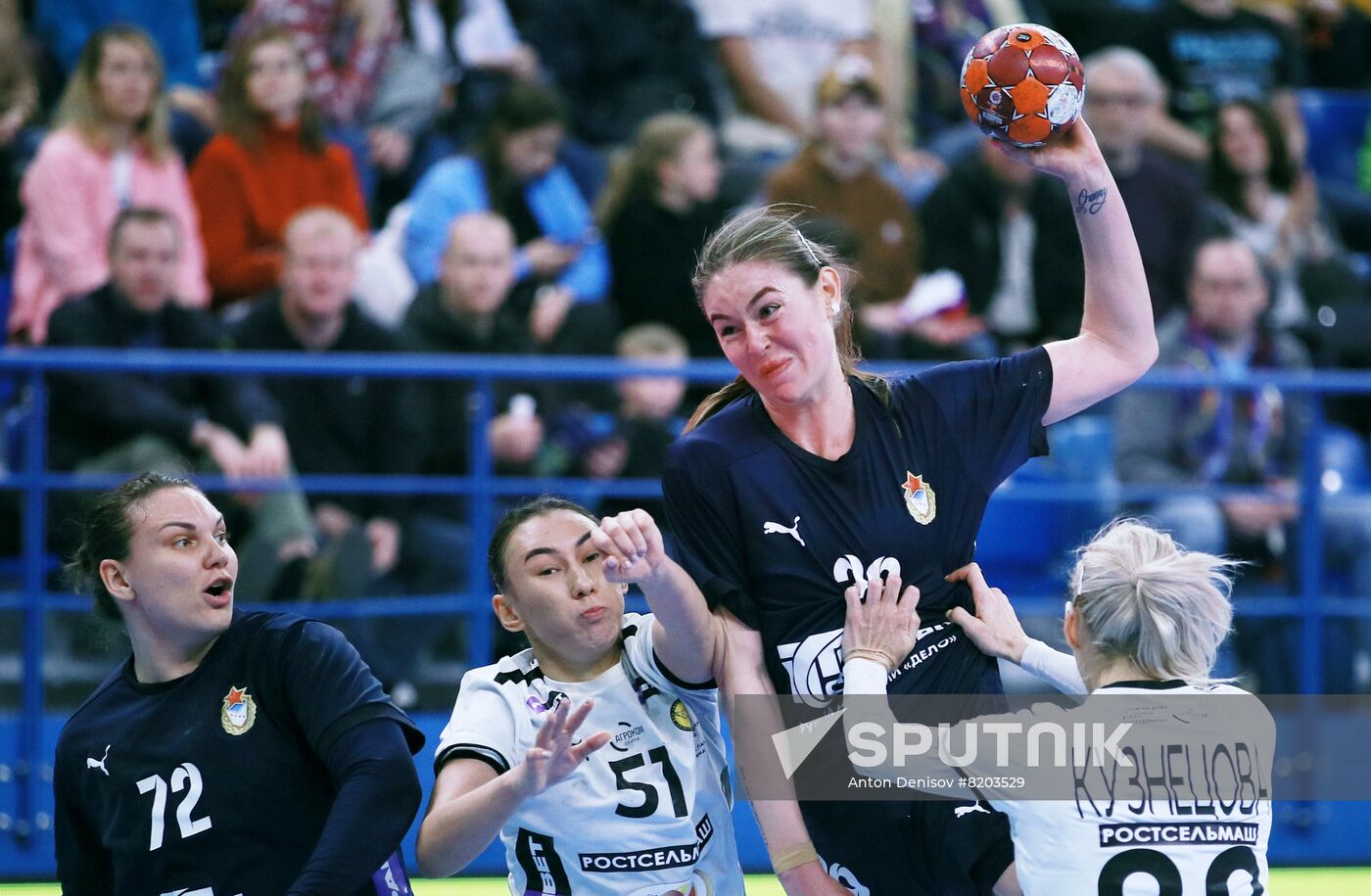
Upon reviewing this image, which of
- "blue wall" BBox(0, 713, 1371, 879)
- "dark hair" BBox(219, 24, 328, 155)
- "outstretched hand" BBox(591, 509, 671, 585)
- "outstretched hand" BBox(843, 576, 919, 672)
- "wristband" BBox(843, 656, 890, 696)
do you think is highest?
"dark hair" BBox(219, 24, 328, 155)

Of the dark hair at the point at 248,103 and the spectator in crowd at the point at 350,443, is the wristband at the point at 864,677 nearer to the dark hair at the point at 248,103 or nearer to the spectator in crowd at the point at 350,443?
the spectator in crowd at the point at 350,443

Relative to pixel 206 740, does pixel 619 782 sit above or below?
below

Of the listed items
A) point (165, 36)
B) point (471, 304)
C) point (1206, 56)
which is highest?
point (165, 36)

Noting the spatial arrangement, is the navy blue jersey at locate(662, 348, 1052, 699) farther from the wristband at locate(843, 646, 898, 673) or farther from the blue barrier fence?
the blue barrier fence

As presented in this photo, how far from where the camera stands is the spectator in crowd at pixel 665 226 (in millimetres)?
6727

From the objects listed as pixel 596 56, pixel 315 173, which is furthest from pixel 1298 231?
pixel 315 173

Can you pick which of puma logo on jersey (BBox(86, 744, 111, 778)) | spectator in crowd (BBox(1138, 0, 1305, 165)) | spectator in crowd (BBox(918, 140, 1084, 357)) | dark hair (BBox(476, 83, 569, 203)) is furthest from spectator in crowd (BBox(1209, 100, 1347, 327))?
puma logo on jersey (BBox(86, 744, 111, 778))

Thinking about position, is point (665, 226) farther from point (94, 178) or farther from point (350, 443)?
point (94, 178)

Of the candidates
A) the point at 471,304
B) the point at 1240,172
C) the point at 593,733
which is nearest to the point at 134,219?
the point at 471,304

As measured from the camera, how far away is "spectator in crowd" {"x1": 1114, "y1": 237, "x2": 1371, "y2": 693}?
6023 mm

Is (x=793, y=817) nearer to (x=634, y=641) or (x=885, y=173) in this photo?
(x=634, y=641)

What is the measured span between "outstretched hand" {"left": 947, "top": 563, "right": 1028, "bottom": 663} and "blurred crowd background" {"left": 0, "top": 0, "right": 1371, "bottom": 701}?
2.63 m

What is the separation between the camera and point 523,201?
6.96 meters

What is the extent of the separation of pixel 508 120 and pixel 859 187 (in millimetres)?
1477
